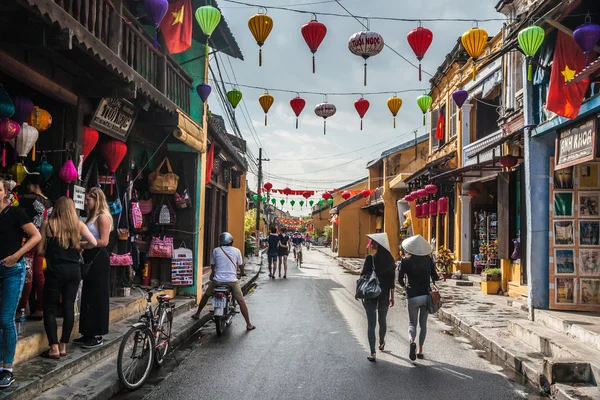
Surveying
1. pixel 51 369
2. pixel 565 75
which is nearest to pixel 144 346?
pixel 51 369

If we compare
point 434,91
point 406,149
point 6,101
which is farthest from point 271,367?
point 406,149

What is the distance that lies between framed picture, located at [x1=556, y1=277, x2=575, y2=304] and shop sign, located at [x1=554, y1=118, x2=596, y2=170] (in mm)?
2151

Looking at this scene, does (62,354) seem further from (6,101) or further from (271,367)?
(6,101)

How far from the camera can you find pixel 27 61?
6.44 m

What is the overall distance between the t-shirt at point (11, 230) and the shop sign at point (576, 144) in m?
7.72

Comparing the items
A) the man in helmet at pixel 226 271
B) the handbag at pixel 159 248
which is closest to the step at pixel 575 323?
the man in helmet at pixel 226 271

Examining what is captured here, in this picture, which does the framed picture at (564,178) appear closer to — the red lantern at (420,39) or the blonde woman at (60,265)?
the red lantern at (420,39)

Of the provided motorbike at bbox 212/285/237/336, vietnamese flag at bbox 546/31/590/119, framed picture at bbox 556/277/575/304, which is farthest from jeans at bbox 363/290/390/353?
vietnamese flag at bbox 546/31/590/119

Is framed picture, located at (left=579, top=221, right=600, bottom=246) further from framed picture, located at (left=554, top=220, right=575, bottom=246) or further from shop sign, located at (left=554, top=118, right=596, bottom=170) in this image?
shop sign, located at (left=554, top=118, right=596, bottom=170)

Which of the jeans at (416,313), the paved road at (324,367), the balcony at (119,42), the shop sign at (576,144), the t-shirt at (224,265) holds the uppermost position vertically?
the balcony at (119,42)

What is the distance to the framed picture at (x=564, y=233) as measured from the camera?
955 centimetres

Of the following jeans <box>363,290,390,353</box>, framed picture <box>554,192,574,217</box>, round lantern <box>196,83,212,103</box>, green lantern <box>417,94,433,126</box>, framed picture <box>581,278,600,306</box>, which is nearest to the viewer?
jeans <box>363,290,390,353</box>

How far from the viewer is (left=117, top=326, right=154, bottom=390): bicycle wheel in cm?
545

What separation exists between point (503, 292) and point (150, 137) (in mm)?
10149
